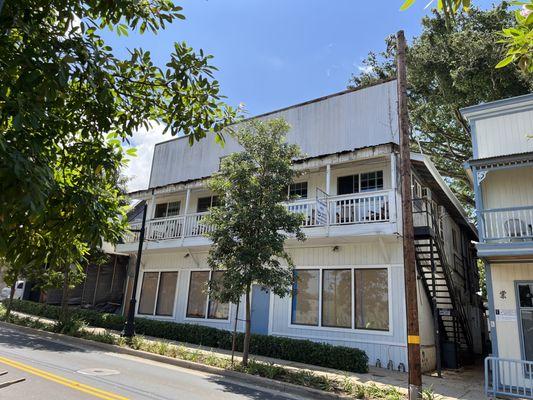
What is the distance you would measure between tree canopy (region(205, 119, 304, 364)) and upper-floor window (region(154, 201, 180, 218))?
10290mm

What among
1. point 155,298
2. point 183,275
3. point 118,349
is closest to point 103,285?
point 155,298

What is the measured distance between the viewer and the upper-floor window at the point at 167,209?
74.1 ft

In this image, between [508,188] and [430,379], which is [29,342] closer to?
[430,379]

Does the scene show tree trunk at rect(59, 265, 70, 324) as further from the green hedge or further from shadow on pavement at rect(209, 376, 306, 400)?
shadow on pavement at rect(209, 376, 306, 400)

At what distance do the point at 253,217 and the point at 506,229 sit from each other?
8.31 metres

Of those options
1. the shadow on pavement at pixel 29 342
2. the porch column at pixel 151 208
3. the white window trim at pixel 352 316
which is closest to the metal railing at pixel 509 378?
the white window trim at pixel 352 316

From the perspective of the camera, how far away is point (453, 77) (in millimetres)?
22016

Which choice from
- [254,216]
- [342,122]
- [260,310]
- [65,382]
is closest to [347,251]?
[260,310]

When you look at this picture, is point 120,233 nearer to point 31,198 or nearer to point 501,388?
point 31,198

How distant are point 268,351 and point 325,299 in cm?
284

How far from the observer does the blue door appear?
54.3ft

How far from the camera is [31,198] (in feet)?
7.75

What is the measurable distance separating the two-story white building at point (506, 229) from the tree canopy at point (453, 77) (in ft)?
11.5

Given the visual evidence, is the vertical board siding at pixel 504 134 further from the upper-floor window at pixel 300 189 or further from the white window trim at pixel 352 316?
the upper-floor window at pixel 300 189
